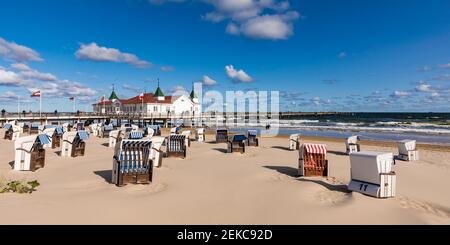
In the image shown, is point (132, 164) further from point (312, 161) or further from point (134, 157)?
point (312, 161)

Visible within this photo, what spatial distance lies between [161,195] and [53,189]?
317cm

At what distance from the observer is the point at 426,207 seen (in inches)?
283

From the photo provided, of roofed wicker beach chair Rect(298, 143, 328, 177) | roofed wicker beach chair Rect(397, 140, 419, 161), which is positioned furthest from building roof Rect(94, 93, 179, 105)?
roofed wicker beach chair Rect(298, 143, 328, 177)

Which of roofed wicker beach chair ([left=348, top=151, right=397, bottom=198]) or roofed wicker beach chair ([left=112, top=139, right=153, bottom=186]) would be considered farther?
roofed wicker beach chair ([left=112, top=139, right=153, bottom=186])

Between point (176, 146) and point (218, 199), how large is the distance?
7.62 m

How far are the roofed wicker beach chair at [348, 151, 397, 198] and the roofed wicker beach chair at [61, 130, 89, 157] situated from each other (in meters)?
13.1

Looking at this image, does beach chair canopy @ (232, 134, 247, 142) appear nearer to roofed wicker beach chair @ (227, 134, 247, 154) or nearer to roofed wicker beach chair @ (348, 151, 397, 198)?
roofed wicker beach chair @ (227, 134, 247, 154)

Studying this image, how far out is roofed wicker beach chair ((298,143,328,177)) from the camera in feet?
34.5

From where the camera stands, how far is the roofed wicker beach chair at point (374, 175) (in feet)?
25.2

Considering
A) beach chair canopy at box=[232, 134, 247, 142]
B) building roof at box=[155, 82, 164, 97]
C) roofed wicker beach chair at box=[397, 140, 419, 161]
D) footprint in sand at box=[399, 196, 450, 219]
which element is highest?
building roof at box=[155, 82, 164, 97]

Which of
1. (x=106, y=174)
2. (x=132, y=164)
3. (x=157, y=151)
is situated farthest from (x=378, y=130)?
(x=132, y=164)
